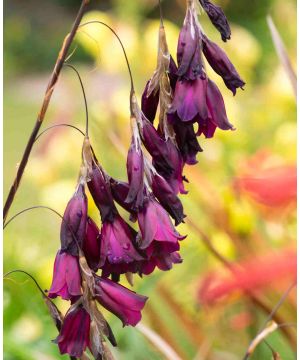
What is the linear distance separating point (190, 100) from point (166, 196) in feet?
0.27

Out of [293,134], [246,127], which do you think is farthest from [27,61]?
[293,134]

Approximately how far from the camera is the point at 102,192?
676 mm

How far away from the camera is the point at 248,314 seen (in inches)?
51.6

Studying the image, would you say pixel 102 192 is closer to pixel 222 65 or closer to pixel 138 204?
pixel 138 204

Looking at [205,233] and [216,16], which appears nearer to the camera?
[216,16]

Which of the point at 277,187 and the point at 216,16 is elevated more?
the point at 216,16

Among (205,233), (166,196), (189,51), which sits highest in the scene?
(189,51)

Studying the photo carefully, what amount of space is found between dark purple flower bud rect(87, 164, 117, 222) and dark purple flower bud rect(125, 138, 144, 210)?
0.02m

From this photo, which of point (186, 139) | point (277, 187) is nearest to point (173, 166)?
point (186, 139)

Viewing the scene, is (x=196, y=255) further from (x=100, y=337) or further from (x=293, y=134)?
(x=100, y=337)

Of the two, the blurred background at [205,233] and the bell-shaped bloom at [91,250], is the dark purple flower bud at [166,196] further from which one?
the blurred background at [205,233]

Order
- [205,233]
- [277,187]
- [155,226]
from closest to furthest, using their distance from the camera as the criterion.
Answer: [155,226], [277,187], [205,233]

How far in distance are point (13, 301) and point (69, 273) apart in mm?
966

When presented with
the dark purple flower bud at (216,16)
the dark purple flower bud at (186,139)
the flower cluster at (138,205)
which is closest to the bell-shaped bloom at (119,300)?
the flower cluster at (138,205)
